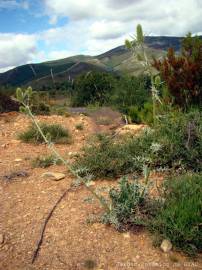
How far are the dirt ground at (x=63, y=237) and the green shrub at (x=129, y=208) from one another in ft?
0.39

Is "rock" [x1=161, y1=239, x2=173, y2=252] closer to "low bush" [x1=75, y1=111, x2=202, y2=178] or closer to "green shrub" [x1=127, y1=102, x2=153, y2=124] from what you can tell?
"low bush" [x1=75, y1=111, x2=202, y2=178]

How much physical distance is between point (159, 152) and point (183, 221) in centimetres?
186

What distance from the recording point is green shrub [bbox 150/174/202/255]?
3184 millimetres

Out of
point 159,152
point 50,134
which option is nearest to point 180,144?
point 159,152

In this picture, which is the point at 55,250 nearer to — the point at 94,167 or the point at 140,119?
the point at 94,167

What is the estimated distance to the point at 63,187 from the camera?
487cm

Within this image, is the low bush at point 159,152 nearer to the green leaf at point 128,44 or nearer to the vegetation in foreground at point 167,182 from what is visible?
the vegetation in foreground at point 167,182

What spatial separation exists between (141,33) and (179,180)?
1.59m

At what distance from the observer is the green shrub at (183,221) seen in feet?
10.4

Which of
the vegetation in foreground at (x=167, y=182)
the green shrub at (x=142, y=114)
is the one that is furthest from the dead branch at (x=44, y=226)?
the green shrub at (x=142, y=114)

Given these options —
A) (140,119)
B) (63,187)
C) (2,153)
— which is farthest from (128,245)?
(140,119)

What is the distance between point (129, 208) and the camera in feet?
12.1

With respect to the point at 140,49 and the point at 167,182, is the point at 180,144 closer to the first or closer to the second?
the point at 167,182

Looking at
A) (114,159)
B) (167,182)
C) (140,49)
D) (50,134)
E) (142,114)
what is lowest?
(142,114)
